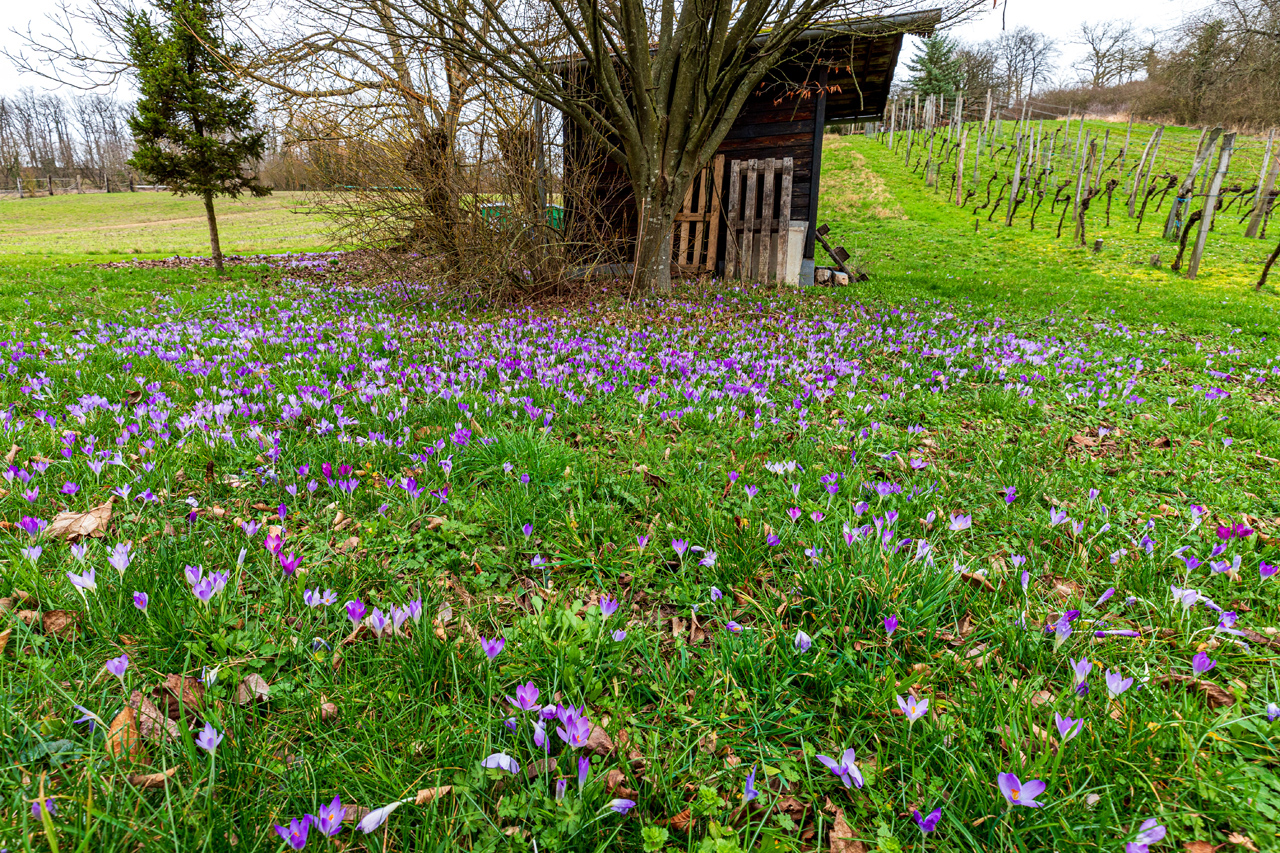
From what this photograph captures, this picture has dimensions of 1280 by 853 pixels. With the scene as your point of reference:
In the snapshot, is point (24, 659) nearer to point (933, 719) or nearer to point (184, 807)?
point (184, 807)

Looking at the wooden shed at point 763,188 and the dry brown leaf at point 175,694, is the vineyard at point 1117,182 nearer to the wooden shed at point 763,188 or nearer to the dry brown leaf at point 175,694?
the wooden shed at point 763,188

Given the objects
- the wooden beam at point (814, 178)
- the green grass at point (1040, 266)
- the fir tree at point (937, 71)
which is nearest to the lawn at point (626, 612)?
the green grass at point (1040, 266)

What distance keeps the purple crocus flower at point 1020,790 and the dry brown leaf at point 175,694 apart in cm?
198

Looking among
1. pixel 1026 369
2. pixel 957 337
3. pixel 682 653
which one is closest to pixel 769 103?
pixel 957 337

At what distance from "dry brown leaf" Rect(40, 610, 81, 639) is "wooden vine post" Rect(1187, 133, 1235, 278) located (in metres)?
14.8

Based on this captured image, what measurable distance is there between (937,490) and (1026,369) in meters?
3.29

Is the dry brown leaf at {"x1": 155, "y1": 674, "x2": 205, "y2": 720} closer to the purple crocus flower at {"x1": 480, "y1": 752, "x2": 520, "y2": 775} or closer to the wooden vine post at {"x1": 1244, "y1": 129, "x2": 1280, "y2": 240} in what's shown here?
the purple crocus flower at {"x1": 480, "y1": 752, "x2": 520, "y2": 775}

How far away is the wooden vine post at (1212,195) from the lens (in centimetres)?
999

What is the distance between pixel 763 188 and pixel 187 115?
554 inches

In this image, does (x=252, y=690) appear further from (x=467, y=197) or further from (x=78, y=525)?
(x=467, y=197)

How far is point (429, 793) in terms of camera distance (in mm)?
1298

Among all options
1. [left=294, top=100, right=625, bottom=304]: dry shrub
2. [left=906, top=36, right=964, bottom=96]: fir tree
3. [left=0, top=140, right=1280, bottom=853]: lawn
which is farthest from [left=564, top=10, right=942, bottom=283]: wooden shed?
[left=906, top=36, right=964, bottom=96]: fir tree

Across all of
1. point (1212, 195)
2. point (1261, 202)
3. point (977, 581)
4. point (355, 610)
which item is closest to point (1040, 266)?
point (1212, 195)

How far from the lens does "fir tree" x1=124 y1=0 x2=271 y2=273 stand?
41.8ft
